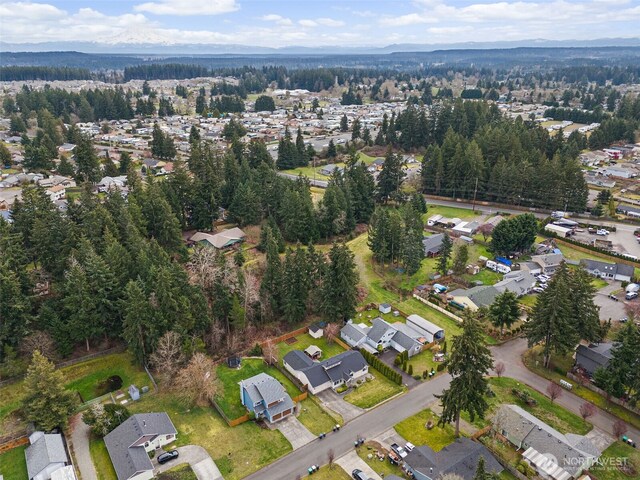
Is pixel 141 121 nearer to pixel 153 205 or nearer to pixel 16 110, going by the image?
pixel 16 110

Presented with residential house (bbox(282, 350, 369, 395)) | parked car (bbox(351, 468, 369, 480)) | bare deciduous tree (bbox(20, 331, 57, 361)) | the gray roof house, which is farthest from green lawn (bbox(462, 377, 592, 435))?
bare deciduous tree (bbox(20, 331, 57, 361))

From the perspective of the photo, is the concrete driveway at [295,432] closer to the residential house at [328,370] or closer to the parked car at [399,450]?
the residential house at [328,370]

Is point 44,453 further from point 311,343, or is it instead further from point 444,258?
point 444,258

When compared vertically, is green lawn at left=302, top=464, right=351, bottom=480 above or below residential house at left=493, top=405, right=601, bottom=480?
below

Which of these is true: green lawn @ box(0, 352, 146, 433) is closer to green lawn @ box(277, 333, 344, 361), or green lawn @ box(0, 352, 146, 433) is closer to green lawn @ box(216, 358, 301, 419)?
green lawn @ box(216, 358, 301, 419)

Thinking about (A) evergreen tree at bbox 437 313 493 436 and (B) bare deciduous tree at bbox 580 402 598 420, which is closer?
(A) evergreen tree at bbox 437 313 493 436

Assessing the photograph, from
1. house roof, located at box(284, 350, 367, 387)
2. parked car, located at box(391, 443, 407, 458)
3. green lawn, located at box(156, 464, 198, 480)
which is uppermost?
house roof, located at box(284, 350, 367, 387)
